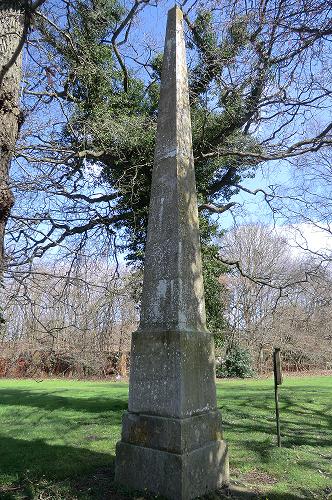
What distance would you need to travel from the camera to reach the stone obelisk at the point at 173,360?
4191 mm

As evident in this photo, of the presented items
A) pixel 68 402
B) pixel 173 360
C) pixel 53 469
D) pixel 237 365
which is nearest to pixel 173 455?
pixel 173 360

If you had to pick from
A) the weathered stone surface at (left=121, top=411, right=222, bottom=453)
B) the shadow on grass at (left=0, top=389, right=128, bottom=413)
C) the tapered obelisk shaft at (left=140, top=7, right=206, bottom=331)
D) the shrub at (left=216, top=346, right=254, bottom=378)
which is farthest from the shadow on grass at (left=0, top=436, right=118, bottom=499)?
the shrub at (left=216, top=346, right=254, bottom=378)

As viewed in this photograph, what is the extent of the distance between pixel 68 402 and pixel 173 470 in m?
8.08

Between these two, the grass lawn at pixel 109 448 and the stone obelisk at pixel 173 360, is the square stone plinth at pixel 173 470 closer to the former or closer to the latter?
the stone obelisk at pixel 173 360

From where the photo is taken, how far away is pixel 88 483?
4703mm

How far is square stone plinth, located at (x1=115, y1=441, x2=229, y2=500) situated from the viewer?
158 inches

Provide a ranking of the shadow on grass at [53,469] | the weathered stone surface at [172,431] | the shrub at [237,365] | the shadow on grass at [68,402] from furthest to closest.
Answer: the shrub at [237,365] < the shadow on grass at [68,402] < the shadow on grass at [53,469] < the weathered stone surface at [172,431]

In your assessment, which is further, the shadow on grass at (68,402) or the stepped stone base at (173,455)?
the shadow on grass at (68,402)

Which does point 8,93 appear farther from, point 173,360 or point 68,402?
point 68,402

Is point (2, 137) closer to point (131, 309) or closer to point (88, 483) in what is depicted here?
point (88, 483)

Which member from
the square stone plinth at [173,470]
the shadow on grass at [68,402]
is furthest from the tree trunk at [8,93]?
the shadow on grass at [68,402]

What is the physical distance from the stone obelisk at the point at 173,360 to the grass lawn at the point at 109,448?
437 millimetres

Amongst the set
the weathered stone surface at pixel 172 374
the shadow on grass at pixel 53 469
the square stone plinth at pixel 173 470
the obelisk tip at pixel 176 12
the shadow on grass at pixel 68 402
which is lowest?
the shadow on grass at pixel 53 469

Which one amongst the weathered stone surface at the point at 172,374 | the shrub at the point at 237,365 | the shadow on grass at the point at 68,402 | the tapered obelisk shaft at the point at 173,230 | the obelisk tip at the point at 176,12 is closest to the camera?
the weathered stone surface at the point at 172,374
